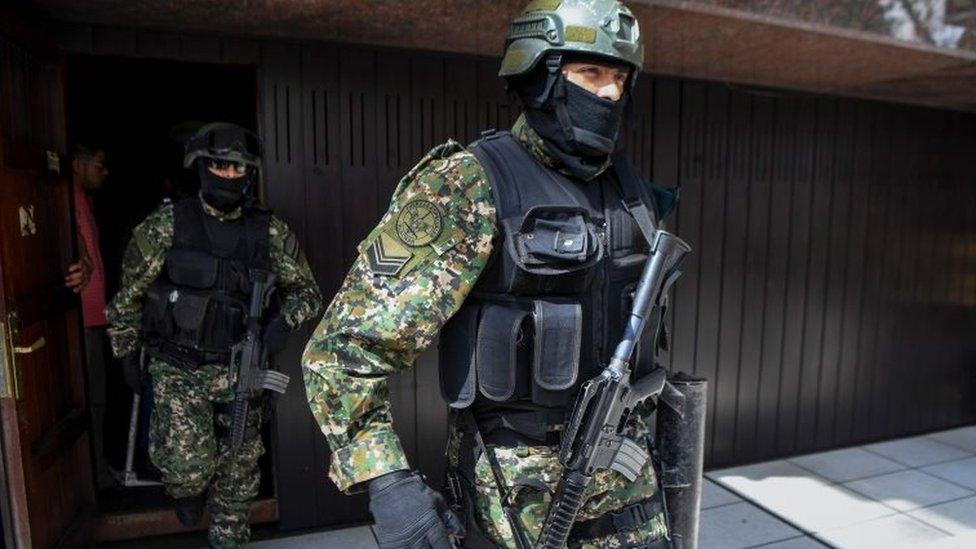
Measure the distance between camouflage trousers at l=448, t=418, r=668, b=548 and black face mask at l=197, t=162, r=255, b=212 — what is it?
1.92 metres

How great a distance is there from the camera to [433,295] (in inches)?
53.8

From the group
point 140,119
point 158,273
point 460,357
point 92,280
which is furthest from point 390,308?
point 140,119

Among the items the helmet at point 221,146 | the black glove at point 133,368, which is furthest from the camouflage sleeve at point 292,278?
the black glove at point 133,368

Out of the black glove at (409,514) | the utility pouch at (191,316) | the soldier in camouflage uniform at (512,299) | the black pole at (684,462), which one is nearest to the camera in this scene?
the black glove at (409,514)

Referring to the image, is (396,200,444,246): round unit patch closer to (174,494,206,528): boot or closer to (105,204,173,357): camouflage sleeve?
(105,204,173,357): camouflage sleeve

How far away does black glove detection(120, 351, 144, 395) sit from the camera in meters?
2.92

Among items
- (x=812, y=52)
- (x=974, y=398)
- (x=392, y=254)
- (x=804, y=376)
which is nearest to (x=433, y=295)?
(x=392, y=254)

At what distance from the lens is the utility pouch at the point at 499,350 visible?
1.43m

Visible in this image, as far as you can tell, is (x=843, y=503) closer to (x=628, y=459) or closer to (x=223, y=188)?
(x=628, y=459)

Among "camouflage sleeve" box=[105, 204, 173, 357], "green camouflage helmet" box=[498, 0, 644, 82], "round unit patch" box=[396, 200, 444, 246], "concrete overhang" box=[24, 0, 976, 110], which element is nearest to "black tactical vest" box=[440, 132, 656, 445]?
"round unit patch" box=[396, 200, 444, 246]

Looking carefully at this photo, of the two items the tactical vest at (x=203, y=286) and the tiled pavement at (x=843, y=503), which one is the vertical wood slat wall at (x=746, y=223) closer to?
the tiled pavement at (x=843, y=503)

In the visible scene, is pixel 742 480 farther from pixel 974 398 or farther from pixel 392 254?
pixel 392 254

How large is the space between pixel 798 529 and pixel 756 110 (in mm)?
2426

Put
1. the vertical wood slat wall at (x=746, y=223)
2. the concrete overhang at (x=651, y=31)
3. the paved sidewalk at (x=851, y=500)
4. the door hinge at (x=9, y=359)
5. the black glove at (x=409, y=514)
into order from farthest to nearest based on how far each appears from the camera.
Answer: the paved sidewalk at (x=851, y=500), the vertical wood slat wall at (x=746, y=223), the concrete overhang at (x=651, y=31), the door hinge at (x=9, y=359), the black glove at (x=409, y=514)
